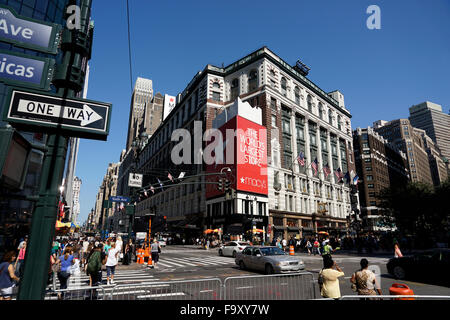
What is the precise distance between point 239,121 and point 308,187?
67.8ft

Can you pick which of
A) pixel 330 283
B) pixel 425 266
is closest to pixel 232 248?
pixel 425 266

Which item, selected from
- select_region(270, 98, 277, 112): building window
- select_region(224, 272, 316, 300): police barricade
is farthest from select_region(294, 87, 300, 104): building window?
select_region(224, 272, 316, 300): police barricade

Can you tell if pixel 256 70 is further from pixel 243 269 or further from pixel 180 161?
pixel 243 269

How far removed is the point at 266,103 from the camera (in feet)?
152

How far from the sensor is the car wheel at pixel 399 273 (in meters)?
12.5

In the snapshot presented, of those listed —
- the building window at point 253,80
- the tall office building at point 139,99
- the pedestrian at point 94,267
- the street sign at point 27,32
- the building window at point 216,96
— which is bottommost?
the pedestrian at point 94,267

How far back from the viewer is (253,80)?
51125 mm

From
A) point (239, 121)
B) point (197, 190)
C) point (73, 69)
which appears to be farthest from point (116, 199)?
Result: point (197, 190)

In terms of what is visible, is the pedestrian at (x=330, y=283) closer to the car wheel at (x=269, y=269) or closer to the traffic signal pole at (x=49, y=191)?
the traffic signal pole at (x=49, y=191)

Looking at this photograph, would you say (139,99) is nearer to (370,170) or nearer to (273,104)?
(273,104)

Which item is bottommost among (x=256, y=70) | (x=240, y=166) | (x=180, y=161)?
(x=240, y=166)

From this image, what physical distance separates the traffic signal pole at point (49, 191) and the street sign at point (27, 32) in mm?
191

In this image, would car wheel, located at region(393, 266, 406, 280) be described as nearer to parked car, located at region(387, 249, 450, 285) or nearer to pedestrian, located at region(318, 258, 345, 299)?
parked car, located at region(387, 249, 450, 285)

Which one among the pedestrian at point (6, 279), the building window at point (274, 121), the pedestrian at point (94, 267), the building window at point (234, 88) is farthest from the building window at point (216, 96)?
the pedestrian at point (6, 279)
